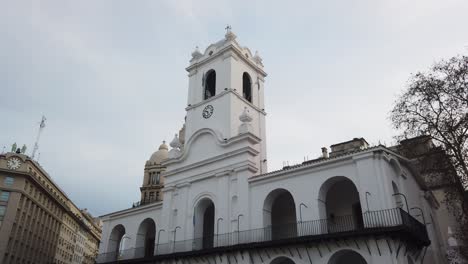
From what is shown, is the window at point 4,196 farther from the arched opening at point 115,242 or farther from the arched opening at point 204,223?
the arched opening at point 204,223

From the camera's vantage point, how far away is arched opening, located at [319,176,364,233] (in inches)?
835

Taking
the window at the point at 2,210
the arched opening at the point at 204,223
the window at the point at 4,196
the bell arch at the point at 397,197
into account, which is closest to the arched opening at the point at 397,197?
the bell arch at the point at 397,197

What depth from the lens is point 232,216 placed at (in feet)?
78.6

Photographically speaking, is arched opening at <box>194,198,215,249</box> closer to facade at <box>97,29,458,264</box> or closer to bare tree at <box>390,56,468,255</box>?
facade at <box>97,29,458,264</box>

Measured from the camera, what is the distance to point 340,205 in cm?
2300

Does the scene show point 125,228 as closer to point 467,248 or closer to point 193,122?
point 193,122

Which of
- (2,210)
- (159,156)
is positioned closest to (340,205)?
(2,210)

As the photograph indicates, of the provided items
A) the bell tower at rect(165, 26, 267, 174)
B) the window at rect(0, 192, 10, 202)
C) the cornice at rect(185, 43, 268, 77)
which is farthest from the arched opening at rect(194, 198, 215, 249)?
the window at rect(0, 192, 10, 202)

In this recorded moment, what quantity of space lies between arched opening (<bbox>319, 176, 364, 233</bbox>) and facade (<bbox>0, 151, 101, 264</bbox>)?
112 feet

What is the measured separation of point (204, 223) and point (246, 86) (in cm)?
1091

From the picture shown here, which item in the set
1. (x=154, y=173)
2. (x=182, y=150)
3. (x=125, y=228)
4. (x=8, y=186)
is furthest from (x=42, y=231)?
(x=182, y=150)

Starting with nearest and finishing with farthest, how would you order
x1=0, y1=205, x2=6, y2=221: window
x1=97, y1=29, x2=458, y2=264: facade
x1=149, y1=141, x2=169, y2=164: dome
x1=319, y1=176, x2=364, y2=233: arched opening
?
x1=97, y1=29, x2=458, y2=264: facade, x1=319, y1=176, x2=364, y2=233: arched opening, x1=0, y1=205, x2=6, y2=221: window, x1=149, y1=141, x2=169, y2=164: dome

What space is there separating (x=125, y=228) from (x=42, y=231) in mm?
25385

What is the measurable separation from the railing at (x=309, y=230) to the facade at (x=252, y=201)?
6cm
